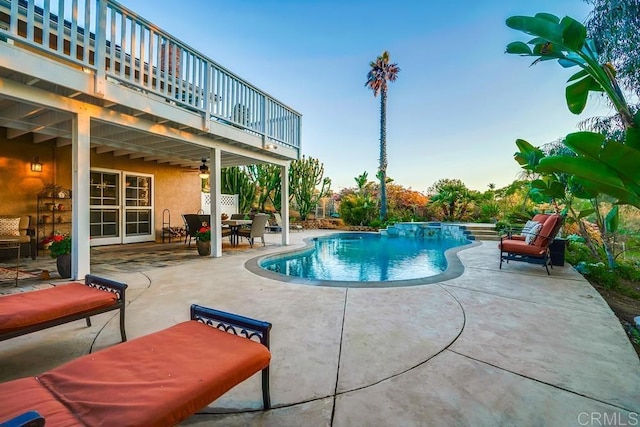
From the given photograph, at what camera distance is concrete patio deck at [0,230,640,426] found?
5.44ft

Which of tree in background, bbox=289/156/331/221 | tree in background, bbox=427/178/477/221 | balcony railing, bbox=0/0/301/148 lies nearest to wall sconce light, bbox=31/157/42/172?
balcony railing, bbox=0/0/301/148

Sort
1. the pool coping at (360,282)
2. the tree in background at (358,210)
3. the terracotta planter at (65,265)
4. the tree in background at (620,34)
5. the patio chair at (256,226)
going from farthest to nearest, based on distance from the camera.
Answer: the tree in background at (358,210) < the patio chair at (256,226) < the tree in background at (620,34) < the terracotta planter at (65,265) < the pool coping at (360,282)

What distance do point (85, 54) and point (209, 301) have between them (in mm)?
4030

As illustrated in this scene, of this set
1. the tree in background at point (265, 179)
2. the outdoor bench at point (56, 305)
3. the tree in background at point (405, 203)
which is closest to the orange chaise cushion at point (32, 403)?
the outdoor bench at point (56, 305)

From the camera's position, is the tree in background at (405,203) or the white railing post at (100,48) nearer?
the white railing post at (100,48)

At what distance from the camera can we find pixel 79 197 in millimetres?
4457

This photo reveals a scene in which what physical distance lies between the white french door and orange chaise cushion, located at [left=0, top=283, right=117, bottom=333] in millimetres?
6550

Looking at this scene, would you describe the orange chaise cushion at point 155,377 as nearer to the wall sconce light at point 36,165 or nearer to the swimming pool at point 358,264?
the swimming pool at point 358,264

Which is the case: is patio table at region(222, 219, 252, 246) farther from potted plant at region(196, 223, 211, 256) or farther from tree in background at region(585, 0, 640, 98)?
tree in background at region(585, 0, 640, 98)

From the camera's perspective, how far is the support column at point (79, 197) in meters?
4.44

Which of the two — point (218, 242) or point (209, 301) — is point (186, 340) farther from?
point (218, 242)

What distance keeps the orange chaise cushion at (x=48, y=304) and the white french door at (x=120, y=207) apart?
21.5 feet

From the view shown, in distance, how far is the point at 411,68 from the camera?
44.7ft

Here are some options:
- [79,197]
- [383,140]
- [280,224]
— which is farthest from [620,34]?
[280,224]
